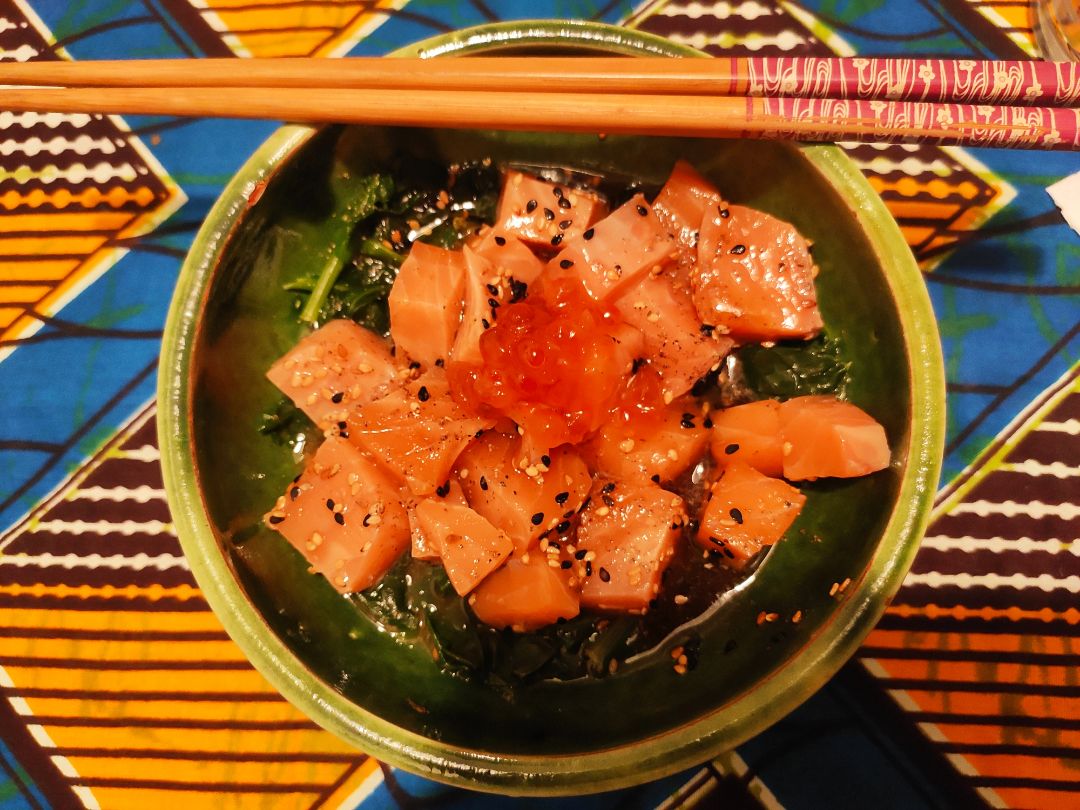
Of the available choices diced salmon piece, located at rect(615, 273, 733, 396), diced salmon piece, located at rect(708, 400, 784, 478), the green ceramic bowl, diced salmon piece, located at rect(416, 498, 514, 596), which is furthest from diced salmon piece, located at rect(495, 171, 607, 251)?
diced salmon piece, located at rect(416, 498, 514, 596)

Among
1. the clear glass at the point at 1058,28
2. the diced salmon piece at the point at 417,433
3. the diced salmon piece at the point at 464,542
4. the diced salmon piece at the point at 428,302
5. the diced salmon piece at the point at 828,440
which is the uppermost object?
the clear glass at the point at 1058,28

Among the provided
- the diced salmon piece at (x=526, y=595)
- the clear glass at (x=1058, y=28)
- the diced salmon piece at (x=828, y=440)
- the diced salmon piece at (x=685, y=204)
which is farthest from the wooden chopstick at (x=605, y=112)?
the diced salmon piece at (x=526, y=595)

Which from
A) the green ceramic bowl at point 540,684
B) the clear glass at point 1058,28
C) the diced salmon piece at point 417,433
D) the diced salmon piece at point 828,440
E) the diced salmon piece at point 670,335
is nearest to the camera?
the green ceramic bowl at point 540,684

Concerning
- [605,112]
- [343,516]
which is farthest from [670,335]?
[343,516]

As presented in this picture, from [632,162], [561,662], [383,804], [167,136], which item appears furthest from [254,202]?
[383,804]

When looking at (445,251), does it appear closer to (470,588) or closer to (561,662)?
(470,588)

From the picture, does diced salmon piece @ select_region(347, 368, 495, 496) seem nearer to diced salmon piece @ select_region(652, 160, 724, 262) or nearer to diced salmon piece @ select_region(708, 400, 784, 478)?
diced salmon piece @ select_region(708, 400, 784, 478)

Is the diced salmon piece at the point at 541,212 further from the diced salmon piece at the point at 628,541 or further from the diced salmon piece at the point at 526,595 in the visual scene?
the diced salmon piece at the point at 526,595
